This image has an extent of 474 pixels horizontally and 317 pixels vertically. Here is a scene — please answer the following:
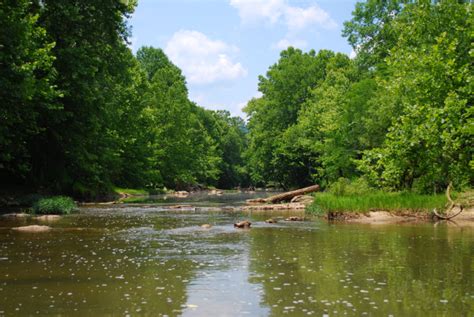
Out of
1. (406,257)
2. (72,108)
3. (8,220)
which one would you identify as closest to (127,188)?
(72,108)

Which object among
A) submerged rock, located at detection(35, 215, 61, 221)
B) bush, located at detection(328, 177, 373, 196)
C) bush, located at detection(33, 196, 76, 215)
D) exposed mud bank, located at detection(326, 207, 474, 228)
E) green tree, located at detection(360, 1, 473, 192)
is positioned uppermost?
green tree, located at detection(360, 1, 473, 192)

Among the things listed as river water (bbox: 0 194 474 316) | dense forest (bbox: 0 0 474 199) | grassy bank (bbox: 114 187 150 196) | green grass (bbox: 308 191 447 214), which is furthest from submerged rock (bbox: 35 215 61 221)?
grassy bank (bbox: 114 187 150 196)

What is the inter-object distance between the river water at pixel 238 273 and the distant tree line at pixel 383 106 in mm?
4748

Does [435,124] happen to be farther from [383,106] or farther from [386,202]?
[383,106]

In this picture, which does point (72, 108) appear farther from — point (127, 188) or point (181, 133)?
point (181, 133)

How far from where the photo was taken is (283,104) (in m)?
78.9

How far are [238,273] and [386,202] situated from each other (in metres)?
17.6

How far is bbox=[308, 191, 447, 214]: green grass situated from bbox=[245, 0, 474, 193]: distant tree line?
86 cm

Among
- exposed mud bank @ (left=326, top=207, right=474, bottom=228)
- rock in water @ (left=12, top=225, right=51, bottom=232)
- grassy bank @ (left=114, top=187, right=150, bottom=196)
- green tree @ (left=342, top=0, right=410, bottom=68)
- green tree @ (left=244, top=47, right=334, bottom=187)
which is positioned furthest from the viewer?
green tree @ (left=244, top=47, right=334, bottom=187)

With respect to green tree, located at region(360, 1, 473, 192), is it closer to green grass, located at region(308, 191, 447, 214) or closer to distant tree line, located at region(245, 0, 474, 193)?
distant tree line, located at region(245, 0, 474, 193)

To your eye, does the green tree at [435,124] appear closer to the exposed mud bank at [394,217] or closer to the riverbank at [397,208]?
the riverbank at [397,208]

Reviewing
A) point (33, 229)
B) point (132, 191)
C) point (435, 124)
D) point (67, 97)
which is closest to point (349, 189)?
point (435, 124)

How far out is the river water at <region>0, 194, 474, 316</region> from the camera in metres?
8.77

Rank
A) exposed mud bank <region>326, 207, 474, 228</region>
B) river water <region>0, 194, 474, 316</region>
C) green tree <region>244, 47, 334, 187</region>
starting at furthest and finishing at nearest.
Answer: green tree <region>244, 47, 334, 187</region>, exposed mud bank <region>326, 207, 474, 228</region>, river water <region>0, 194, 474, 316</region>
